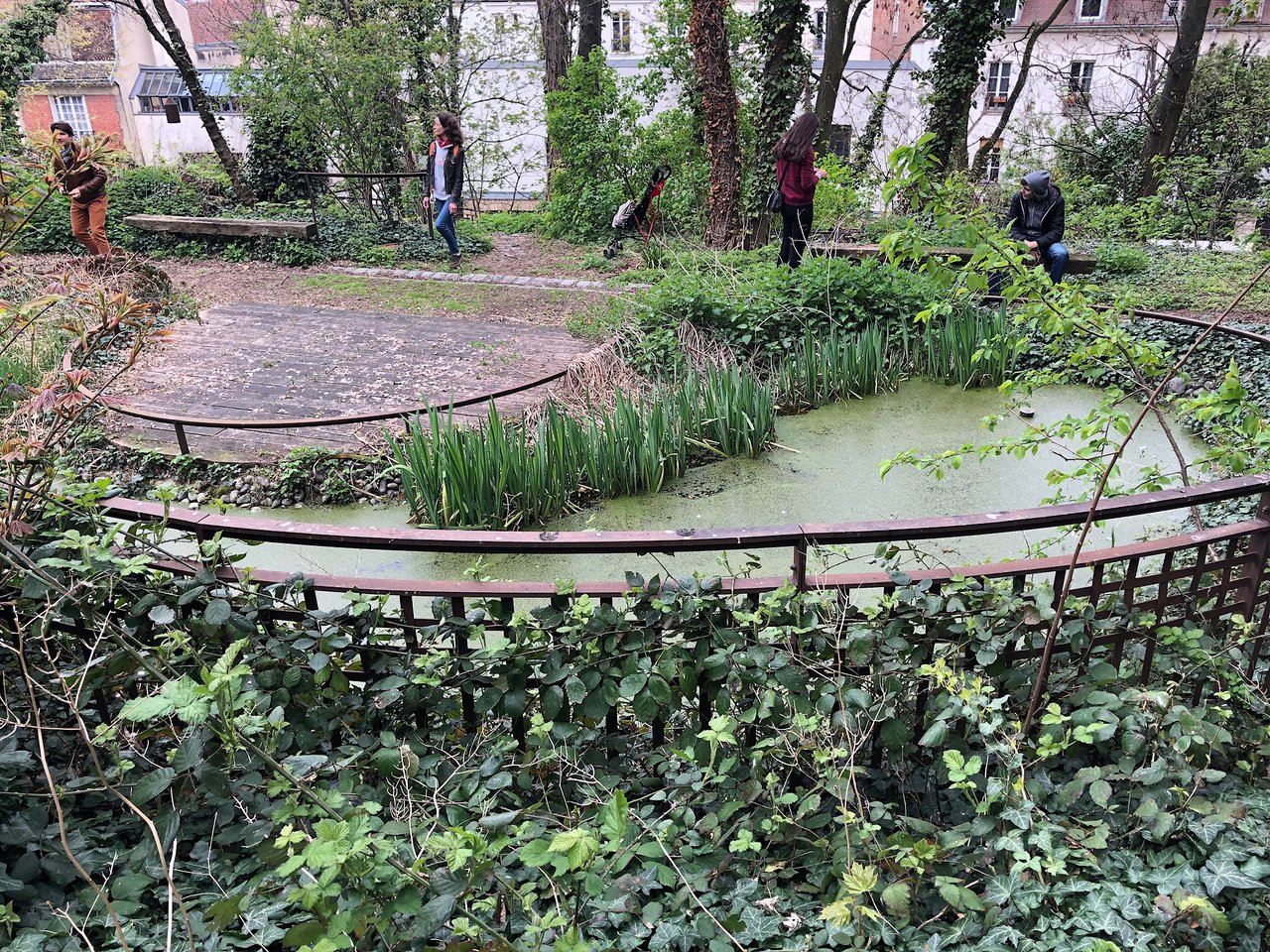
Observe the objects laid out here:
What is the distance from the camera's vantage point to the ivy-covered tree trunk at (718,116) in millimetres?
10188

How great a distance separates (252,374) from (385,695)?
18.2ft

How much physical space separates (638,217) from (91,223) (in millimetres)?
5975

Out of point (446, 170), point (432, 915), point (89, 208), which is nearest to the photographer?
point (432, 915)

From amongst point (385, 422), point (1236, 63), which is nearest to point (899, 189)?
point (385, 422)

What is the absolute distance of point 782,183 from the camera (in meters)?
8.24

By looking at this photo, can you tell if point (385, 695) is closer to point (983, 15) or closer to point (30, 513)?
point (30, 513)

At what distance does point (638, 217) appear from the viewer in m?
11.5

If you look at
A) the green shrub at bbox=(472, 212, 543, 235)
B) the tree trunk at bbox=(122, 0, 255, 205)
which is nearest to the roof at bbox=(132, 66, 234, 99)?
the tree trunk at bbox=(122, 0, 255, 205)

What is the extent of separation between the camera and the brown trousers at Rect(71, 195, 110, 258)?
9742 mm

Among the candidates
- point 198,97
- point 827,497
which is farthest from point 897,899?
point 198,97

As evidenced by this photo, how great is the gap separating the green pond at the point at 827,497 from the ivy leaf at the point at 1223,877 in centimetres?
199

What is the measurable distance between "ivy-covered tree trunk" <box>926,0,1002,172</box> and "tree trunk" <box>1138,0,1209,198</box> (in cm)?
271

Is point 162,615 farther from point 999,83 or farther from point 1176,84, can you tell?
point 999,83

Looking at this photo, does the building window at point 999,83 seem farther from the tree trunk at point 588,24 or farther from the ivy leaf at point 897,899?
the ivy leaf at point 897,899
